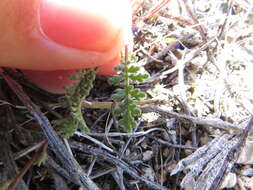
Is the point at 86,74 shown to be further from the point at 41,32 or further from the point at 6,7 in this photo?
the point at 6,7

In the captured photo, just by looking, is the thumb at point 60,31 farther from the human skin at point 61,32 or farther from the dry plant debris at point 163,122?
the dry plant debris at point 163,122

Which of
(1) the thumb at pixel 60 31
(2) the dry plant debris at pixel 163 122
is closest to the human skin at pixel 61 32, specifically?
(1) the thumb at pixel 60 31

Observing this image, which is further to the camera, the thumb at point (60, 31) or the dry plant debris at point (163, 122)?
the dry plant debris at point (163, 122)

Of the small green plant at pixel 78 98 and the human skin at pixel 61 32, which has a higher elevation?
the human skin at pixel 61 32

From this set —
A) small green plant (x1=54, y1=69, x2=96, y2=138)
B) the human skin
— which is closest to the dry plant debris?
small green plant (x1=54, y1=69, x2=96, y2=138)

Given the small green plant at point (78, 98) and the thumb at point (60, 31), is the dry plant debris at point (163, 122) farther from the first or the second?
the thumb at point (60, 31)
